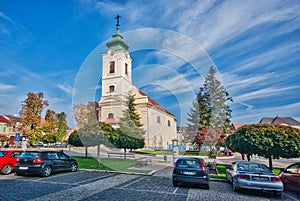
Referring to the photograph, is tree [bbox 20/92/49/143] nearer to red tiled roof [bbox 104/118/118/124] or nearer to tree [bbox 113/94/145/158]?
red tiled roof [bbox 104/118/118/124]

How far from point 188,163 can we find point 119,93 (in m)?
33.6

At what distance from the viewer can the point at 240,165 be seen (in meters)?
9.13

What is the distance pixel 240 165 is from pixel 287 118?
82.4 m

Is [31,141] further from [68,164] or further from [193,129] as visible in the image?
[193,129]

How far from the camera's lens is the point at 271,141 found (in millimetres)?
12977

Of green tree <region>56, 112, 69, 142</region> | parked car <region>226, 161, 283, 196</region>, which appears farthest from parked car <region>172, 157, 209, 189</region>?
green tree <region>56, 112, 69, 142</region>

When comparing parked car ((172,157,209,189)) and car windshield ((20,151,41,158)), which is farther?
car windshield ((20,151,41,158))

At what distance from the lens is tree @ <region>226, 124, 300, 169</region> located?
12.7m

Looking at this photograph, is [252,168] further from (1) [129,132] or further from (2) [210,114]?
(2) [210,114]

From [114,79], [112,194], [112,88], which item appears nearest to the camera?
[112,194]

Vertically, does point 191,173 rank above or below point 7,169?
above

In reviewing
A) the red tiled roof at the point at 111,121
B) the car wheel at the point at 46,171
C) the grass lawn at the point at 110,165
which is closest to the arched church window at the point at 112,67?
the red tiled roof at the point at 111,121

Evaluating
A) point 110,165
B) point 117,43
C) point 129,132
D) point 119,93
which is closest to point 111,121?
point 119,93

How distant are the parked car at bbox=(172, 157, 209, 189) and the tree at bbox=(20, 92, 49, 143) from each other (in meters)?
32.4
